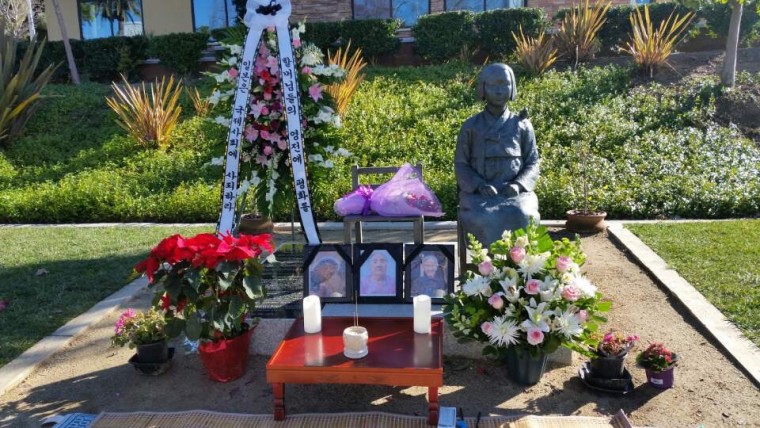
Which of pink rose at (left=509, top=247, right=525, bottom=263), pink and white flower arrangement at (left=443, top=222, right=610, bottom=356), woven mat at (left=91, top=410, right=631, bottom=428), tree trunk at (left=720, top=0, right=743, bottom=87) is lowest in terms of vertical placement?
woven mat at (left=91, top=410, right=631, bottom=428)

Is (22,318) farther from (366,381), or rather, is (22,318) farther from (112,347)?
(366,381)

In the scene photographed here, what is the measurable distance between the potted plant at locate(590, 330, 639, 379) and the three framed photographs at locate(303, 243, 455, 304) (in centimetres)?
104

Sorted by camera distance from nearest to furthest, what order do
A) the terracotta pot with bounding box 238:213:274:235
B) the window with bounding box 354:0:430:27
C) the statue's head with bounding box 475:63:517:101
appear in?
the statue's head with bounding box 475:63:517:101 → the terracotta pot with bounding box 238:213:274:235 → the window with bounding box 354:0:430:27

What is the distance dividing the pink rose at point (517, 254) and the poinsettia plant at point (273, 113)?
→ 252 cm

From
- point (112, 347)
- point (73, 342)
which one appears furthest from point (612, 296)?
point (73, 342)

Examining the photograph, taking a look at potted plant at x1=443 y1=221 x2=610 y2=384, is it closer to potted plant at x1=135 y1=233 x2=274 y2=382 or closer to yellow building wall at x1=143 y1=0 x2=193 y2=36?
potted plant at x1=135 y1=233 x2=274 y2=382

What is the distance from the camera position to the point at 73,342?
14.1ft

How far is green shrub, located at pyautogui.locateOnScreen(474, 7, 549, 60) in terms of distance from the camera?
42.0 ft

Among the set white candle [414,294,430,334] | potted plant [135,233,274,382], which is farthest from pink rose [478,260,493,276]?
potted plant [135,233,274,382]

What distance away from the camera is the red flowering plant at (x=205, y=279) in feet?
10.7

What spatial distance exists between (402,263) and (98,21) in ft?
59.5

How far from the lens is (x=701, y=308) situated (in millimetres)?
4406

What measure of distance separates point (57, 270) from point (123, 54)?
10.4 m

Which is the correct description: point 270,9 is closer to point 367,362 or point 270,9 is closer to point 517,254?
point 517,254
